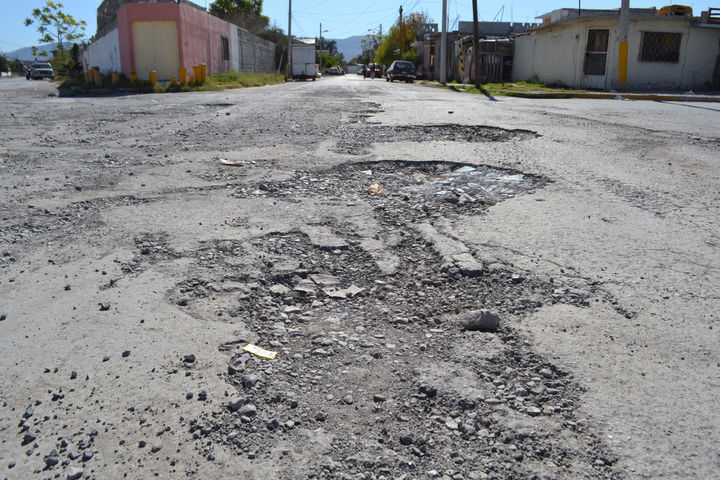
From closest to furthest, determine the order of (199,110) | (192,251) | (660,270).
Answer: (660,270), (192,251), (199,110)

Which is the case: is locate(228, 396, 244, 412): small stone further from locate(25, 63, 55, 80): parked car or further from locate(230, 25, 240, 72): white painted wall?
locate(25, 63, 55, 80): parked car

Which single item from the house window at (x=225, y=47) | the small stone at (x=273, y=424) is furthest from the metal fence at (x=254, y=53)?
the small stone at (x=273, y=424)

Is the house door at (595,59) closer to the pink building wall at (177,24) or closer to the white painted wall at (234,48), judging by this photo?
the pink building wall at (177,24)

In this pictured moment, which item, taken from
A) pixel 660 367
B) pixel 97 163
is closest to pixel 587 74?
pixel 97 163

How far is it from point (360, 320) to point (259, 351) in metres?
0.57

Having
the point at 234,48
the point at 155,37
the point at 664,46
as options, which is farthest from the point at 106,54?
the point at 664,46

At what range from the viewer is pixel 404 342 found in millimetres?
2479

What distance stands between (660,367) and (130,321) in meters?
2.44

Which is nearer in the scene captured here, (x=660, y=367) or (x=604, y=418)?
(x=604, y=418)

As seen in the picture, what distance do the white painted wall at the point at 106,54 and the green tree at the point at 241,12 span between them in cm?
2571

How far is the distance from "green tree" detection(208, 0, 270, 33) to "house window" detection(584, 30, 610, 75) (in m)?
42.2

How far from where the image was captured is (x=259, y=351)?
236 centimetres

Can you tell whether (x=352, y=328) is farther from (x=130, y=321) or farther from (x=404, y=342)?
(x=130, y=321)

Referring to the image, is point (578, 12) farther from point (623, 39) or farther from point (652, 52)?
point (623, 39)
